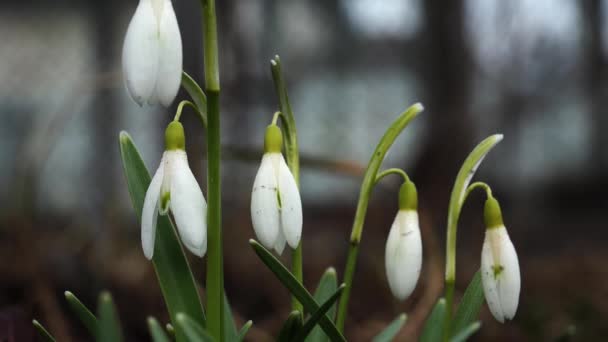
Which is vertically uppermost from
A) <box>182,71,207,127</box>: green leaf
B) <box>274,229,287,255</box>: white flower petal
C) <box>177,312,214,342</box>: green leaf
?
<box>182,71,207,127</box>: green leaf

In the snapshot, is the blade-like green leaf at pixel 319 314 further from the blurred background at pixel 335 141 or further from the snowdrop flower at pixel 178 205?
the blurred background at pixel 335 141

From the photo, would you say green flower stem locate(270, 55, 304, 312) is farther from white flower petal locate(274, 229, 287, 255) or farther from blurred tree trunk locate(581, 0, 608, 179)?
blurred tree trunk locate(581, 0, 608, 179)

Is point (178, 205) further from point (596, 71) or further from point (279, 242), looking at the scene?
point (596, 71)

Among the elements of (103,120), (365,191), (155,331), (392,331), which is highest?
(365,191)

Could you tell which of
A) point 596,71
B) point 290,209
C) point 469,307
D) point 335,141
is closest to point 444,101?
point 335,141

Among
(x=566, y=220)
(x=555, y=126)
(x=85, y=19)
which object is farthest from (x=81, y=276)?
(x=566, y=220)

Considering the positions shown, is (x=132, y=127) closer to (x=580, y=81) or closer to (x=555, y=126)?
(x=580, y=81)

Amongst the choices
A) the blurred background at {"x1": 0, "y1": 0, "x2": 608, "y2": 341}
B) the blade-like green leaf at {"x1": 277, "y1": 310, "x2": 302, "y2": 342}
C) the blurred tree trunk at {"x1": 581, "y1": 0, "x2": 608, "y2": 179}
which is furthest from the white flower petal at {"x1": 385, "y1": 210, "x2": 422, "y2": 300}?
the blurred tree trunk at {"x1": 581, "y1": 0, "x2": 608, "y2": 179}
